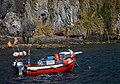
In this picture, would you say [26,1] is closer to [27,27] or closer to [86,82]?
[27,27]

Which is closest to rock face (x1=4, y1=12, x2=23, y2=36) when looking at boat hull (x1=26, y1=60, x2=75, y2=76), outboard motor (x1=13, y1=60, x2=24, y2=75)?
boat hull (x1=26, y1=60, x2=75, y2=76)

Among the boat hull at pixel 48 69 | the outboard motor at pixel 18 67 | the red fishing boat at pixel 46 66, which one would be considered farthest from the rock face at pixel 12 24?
the outboard motor at pixel 18 67

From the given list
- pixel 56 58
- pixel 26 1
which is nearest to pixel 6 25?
pixel 26 1

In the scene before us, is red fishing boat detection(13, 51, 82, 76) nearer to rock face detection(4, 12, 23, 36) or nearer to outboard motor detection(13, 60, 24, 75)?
outboard motor detection(13, 60, 24, 75)

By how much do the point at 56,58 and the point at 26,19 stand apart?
125m

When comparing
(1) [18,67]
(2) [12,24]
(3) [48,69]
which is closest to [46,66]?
(3) [48,69]

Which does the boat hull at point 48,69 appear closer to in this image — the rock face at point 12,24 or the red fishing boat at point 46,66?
the red fishing boat at point 46,66

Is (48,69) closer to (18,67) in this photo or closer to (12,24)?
(18,67)

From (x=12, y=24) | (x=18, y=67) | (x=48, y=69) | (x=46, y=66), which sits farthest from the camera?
(x=12, y=24)

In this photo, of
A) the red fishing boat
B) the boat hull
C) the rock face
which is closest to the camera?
the red fishing boat

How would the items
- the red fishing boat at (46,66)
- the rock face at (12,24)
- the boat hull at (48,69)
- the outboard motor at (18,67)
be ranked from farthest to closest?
the rock face at (12,24) → the boat hull at (48,69) → the red fishing boat at (46,66) → the outboard motor at (18,67)

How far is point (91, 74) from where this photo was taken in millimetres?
66688

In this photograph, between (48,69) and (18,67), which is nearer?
(18,67)

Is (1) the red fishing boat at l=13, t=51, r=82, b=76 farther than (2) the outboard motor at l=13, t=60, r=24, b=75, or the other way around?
(1) the red fishing boat at l=13, t=51, r=82, b=76
